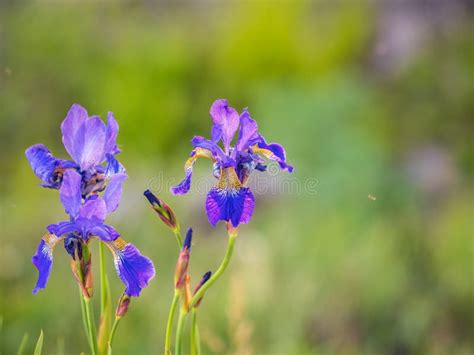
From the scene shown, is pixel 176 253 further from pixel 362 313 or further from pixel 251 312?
pixel 362 313

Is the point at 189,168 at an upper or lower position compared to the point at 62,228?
upper

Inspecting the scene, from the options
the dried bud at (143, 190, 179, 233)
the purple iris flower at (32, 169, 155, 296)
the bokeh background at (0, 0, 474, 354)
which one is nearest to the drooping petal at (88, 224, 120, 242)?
the purple iris flower at (32, 169, 155, 296)

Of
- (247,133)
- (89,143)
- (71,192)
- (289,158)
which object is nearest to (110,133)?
(89,143)

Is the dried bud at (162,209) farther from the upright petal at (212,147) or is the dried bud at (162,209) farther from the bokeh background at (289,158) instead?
the bokeh background at (289,158)

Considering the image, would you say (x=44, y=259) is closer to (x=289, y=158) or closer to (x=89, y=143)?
(x=89, y=143)

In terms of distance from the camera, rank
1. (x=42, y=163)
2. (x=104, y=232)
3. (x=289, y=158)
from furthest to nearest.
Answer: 1. (x=289, y=158)
2. (x=42, y=163)
3. (x=104, y=232)

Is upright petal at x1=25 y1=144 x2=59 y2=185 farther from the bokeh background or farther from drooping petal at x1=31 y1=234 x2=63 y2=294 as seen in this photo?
the bokeh background
